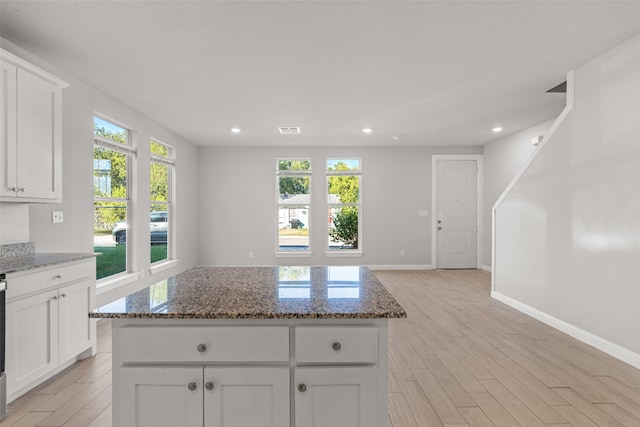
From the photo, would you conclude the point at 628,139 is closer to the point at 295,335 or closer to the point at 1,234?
the point at 295,335

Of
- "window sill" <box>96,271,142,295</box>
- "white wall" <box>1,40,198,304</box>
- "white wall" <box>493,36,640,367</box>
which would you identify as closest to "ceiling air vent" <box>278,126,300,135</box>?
"white wall" <box>1,40,198,304</box>

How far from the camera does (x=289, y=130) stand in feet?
18.2

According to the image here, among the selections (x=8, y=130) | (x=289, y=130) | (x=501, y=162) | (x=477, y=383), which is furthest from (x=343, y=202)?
(x=8, y=130)

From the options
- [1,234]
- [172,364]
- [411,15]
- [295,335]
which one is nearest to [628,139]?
[411,15]

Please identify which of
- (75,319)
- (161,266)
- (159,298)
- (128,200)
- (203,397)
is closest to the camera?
(203,397)

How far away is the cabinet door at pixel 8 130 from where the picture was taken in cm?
219

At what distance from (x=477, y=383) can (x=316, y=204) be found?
4853 millimetres

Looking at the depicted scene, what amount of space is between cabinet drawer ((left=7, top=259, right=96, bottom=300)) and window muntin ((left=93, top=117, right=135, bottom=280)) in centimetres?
107

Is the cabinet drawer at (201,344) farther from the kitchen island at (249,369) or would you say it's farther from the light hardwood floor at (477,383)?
the light hardwood floor at (477,383)

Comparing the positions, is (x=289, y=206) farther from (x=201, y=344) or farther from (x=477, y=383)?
(x=201, y=344)

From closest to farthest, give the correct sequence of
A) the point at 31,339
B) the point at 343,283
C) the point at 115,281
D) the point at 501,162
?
the point at 343,283
the point at 31,339
the point at 115,281
the point at 501,162

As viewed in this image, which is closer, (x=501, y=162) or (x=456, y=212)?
(x=501, y=162)

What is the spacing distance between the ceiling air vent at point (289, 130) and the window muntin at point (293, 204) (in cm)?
119

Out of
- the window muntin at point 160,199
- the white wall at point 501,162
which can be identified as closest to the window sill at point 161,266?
the window muntin at point 160,199
